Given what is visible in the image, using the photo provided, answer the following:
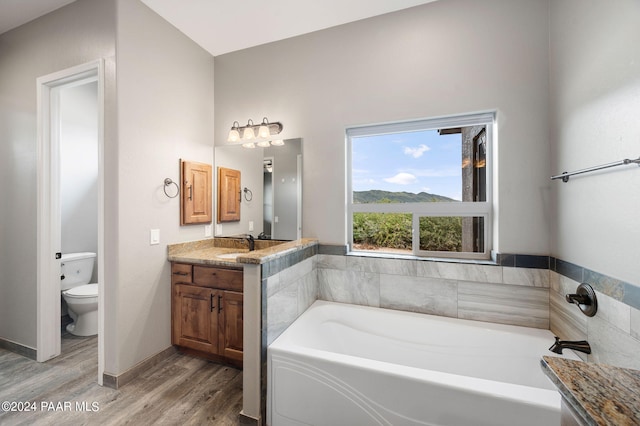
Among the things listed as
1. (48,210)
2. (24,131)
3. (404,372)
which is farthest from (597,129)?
(24,131)

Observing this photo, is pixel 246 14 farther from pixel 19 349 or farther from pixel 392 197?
pixel 19 349

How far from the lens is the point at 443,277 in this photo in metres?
2.06

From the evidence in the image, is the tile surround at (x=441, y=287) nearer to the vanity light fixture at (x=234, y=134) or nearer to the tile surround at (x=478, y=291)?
the tile surround at (x=478, y=291)

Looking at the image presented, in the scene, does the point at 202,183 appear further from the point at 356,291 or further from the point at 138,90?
the point at 356,291

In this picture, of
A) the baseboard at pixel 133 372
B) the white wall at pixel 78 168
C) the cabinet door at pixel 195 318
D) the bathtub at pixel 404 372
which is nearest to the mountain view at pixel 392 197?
the bathtub at pixel 404 372

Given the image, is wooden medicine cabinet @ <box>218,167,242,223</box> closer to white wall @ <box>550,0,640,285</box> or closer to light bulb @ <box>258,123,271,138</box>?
light bulb @ <box>258,123,271,138</box>

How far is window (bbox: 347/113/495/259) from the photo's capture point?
2.12 meters

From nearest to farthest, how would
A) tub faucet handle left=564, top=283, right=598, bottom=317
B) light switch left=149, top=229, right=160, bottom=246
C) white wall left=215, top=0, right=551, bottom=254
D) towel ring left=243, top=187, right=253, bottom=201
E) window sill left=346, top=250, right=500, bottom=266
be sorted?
1. tub faucet handle left=564, top=283, right=598, bottom=317
2. white wall left=215, top=0, right=551, bottom=254
3. window sill left=346, top=250, right=500, bottom=266
4. light switch left=149, top=229, right=160, bottom=246
5. towel ring left=243, top=187, right=253, bottom=201

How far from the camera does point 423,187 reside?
2250 mm

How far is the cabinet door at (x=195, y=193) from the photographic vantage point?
A: 246 cm

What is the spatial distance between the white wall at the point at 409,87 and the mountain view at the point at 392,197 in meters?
0.20

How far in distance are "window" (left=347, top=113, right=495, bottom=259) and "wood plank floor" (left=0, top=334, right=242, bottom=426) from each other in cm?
159

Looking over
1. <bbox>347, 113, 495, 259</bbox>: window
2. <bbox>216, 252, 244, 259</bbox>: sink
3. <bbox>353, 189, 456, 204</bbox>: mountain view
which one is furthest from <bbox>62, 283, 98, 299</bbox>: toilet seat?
<bbox>353, 189, 456, 204</bbox>: mountain view

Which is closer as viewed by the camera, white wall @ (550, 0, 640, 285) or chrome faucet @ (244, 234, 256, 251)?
white wall @ (550, 0, 640, 285)
